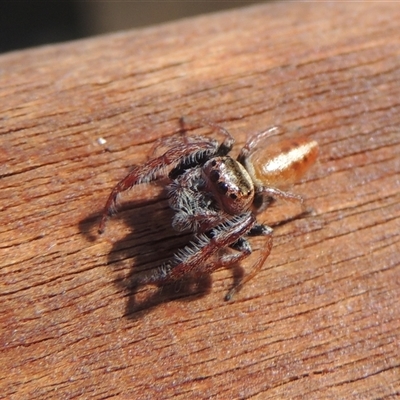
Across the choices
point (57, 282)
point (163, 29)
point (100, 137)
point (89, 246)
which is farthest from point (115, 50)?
point (57, 282)

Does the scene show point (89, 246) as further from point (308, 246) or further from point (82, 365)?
point (308, 246)

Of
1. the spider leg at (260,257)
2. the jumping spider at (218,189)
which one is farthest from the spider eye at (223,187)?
the spider leg at (260,257)

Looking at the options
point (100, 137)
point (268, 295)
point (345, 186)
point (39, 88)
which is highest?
point (39, 88)

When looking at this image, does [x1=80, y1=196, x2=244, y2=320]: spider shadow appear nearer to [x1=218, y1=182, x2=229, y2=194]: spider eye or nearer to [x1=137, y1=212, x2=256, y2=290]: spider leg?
[x1=137, y1=212, x2=256, y2=290]: spider leg

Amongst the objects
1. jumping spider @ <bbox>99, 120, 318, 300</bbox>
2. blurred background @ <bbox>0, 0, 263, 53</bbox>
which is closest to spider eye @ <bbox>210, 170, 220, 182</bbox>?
jumping spider @ <bbox>99, 120, 318, 300</bbox>

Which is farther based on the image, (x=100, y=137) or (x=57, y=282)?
(x=100, y=137)

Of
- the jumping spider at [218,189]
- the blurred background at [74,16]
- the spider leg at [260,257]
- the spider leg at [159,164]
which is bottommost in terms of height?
the blurred background at [74,16]

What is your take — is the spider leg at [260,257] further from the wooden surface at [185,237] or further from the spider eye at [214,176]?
the spider eye at [214,176]

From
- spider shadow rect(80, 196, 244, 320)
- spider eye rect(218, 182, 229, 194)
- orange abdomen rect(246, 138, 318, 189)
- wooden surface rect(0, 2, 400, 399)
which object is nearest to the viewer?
wooden surface rect(0, 2, 400, 399)
